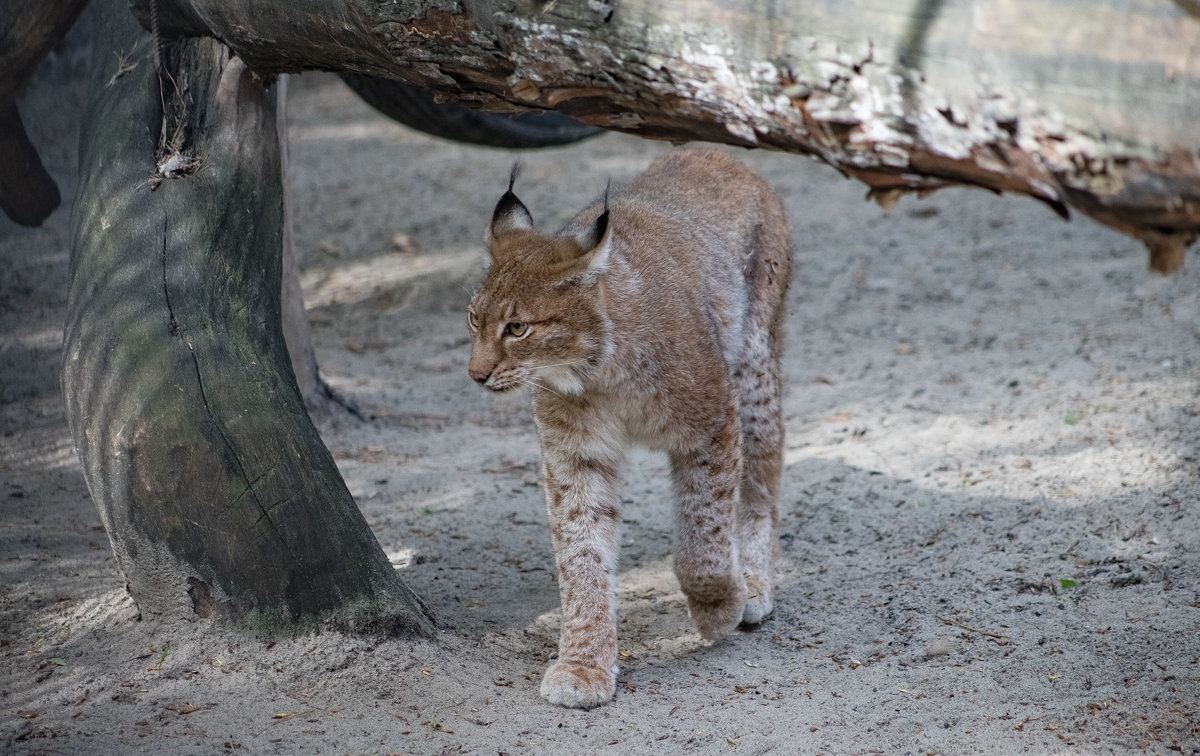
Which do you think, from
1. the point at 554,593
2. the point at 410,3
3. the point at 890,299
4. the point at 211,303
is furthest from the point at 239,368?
the point at 890,299

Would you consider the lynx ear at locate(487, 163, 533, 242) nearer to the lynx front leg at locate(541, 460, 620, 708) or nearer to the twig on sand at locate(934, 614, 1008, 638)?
the lynx front leg at locate(541, 460, 620, 708)

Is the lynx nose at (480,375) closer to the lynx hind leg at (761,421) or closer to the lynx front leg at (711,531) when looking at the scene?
the lynx front leg at (711,531)

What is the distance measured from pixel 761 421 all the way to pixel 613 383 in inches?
47.8

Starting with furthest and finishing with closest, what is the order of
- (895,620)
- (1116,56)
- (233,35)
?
(895,620) → (233,35) → (1116,56)

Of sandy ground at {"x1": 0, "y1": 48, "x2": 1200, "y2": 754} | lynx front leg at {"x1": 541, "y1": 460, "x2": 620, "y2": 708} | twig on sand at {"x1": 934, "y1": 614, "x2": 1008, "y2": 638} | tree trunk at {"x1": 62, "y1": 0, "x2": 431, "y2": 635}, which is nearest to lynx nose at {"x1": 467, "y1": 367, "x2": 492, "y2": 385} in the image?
lynx front leg at {"x1": 541, "y1": 460, "x2": 620, "y2": 708}

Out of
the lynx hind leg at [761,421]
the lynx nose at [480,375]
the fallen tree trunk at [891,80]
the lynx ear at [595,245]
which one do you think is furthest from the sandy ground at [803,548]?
the fallen tree trunk at [891,80]

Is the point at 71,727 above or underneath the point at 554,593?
above

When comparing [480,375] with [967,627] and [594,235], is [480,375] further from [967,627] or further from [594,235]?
[967,627]

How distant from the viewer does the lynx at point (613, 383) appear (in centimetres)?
388

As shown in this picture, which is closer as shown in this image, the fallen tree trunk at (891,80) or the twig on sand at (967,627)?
the fallen tree trunk at (891,80)

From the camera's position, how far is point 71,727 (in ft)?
10.5

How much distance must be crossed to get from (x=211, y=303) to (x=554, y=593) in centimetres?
209

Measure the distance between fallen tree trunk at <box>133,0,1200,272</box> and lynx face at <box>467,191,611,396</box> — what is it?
661mm

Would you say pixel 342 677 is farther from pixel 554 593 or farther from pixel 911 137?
pixel 911 137
